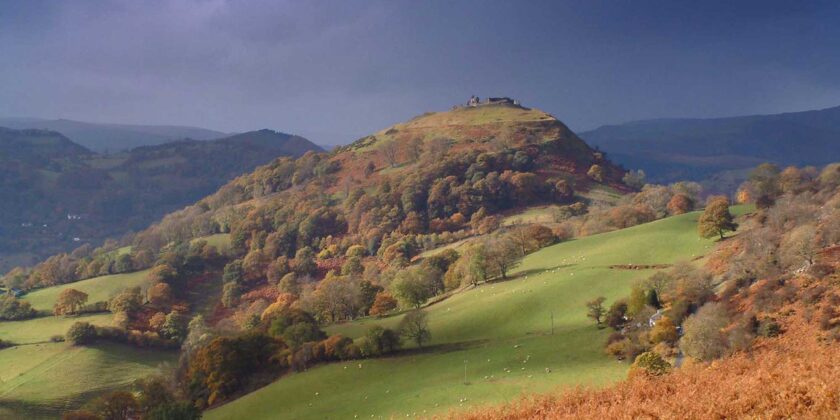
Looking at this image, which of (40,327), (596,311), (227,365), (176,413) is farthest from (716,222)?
(40,327)

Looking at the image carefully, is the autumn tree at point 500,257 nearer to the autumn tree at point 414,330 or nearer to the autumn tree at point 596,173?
the autumn tree at point 414,330

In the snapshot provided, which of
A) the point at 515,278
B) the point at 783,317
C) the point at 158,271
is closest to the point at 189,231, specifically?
the point at 158,271

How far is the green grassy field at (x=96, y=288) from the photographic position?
124450 millimetres

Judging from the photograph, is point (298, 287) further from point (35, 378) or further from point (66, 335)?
point (35, 378)

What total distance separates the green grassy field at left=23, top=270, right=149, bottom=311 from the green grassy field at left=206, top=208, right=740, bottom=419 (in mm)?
80373

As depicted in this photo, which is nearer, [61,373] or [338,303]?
[61,373]

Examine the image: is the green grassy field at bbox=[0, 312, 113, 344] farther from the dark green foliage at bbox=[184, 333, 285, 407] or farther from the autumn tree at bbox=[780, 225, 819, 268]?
the autumn tree at bbox=[780, 225, 819, 268]

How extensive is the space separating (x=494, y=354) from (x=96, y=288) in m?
118

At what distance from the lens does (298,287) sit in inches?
4887

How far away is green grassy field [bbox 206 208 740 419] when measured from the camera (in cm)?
Answer: 4203

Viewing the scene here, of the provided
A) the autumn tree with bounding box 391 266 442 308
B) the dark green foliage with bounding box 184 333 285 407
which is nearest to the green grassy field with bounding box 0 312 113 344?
the dark green foliage with bounding box 184 333 285 407

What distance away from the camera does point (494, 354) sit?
51312mm

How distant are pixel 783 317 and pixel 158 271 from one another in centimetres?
12769

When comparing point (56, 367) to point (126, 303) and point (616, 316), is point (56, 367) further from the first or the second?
point (616, 316)
